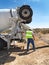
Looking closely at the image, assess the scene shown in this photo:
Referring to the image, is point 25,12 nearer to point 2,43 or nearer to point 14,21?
point 14,21

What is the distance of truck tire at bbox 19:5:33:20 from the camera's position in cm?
1145

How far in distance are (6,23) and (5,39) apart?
1099 millimetres

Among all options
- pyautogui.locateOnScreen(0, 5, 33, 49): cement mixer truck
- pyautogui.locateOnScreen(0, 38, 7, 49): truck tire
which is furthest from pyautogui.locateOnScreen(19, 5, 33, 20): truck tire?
pyautogui.locateOnScreen(0, 38, 7, 49): truck tire

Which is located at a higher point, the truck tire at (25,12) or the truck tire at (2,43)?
A: the truck tire at (25,12)

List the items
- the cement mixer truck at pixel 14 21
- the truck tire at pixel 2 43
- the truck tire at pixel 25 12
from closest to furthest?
the truck tire at pixel 25 12, the cement mixer truck at pixel 14 21, the truck tire at pixel 2 43

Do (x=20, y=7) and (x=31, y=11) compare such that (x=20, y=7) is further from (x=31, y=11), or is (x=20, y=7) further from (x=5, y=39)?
(x=5, y=39)

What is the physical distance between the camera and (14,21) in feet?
39.2

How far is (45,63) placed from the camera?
8547mm

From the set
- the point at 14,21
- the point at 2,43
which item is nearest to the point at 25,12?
the point at 14,21

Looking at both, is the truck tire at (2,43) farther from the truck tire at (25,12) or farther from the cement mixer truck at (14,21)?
the truck tire at (25,12)

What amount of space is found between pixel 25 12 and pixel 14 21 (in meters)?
0.99

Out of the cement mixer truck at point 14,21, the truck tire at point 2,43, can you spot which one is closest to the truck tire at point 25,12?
the cement mixer truck at point 14,21

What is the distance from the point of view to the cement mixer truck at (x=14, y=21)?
456 inches

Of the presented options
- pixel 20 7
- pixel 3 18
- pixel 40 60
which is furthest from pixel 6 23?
pixel 40 60
